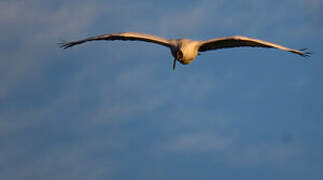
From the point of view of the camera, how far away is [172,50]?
1114 inches

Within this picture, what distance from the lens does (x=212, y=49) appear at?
1155 inches

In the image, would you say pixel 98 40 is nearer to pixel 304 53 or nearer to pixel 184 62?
pixel 184 62

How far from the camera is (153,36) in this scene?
2905cm

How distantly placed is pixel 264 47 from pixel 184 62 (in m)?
3.49

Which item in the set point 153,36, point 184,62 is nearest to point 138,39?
point 153,36

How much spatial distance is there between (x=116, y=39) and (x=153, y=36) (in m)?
1.84

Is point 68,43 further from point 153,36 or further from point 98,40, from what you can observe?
point 153,36

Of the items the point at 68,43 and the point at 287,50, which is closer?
the point at 287,50

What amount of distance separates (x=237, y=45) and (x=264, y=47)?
117cm

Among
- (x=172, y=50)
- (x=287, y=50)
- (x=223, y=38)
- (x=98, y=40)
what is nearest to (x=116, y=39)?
(x=98, y=40)

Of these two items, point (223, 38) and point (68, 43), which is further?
point (68, 43)

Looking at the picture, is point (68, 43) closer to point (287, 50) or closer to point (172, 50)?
point (172, 50)

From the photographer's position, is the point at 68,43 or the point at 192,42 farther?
the point at 68,43

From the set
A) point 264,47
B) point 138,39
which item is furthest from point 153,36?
point 264,47
